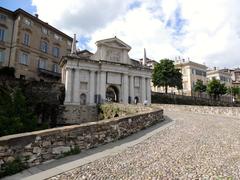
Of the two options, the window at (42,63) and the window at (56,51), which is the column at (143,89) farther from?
the window at (42,63)

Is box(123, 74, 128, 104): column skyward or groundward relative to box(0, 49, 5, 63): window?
groundward

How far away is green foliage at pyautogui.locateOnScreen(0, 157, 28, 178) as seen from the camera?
16.5 ft

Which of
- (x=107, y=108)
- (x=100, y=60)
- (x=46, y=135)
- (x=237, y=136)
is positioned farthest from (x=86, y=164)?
(x=100, y=60)

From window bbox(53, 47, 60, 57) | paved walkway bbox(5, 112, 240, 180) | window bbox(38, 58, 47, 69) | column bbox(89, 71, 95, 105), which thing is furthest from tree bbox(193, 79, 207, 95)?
paved walkway bbox(5, 112, 240, 180)

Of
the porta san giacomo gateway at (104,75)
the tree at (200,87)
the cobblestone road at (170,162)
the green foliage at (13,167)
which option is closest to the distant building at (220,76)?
the tree at (200,87)

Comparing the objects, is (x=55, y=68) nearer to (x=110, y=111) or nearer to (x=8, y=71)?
(x=8, y=71)

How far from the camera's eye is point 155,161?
20.1 ft

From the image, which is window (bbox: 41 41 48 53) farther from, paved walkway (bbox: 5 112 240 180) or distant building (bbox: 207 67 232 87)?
distant building (bbox: 207 67 232 87)

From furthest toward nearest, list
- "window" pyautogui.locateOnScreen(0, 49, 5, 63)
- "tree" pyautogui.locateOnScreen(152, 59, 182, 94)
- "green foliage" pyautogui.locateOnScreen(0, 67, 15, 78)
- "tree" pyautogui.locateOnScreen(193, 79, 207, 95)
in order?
"tree" pyautogui.locateOnScreen(193, 79, 207, 95)
"tree" pyautogui.locateOnScreen(152, 59, 182, 94)
"window" pyautogui.locateOnScreen(0, 49, 5, 63)
"green foliage" pyautogui.locateOnScreen(0, 67, 15, 78)

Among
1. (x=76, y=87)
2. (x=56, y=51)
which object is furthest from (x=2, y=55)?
(x=76, y=87)

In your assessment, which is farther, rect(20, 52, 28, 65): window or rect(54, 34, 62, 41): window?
rect(54, 34, 62, 41): window

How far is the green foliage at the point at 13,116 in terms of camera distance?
17203 mm

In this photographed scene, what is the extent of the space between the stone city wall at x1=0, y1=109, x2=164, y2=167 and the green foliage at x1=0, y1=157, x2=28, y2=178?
0.31ft

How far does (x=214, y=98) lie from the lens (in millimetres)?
56438
